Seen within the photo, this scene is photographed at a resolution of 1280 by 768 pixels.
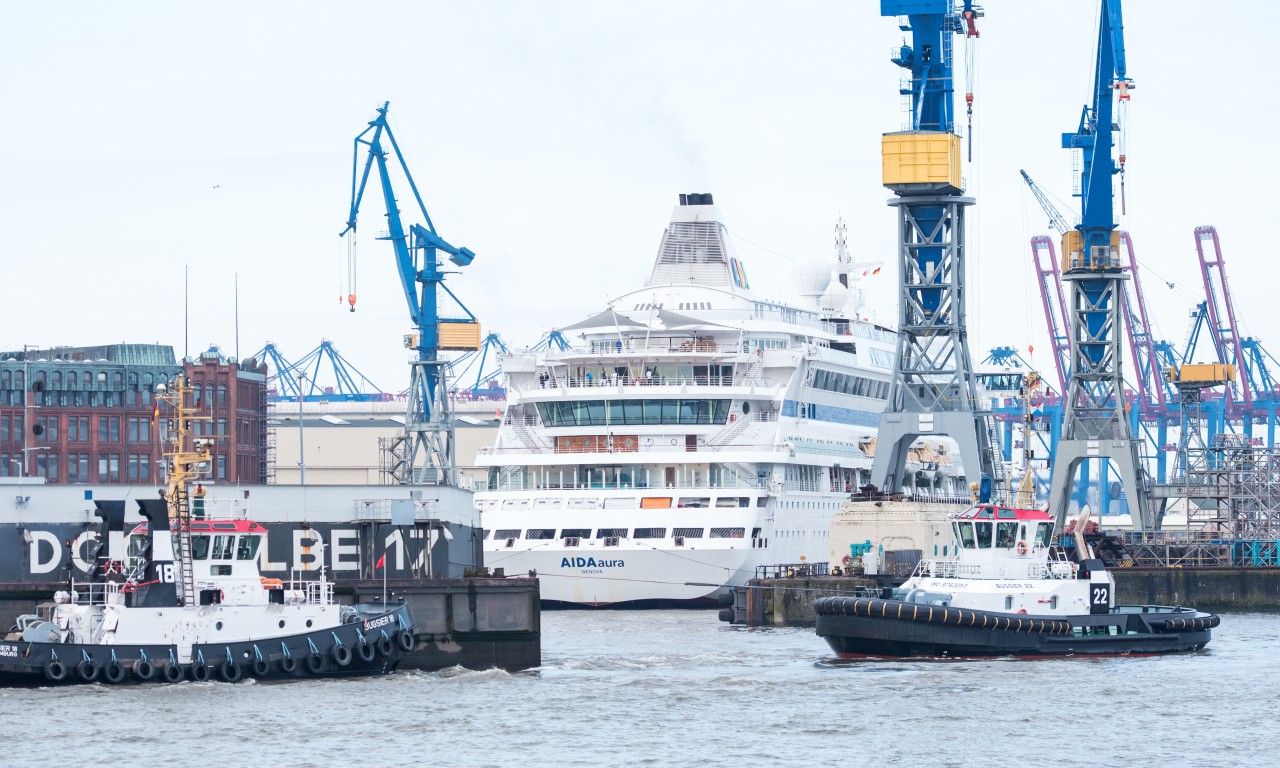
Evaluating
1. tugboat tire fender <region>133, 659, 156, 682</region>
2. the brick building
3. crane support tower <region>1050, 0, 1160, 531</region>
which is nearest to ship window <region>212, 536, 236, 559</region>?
tugboat tire fender <region>133, 659, 156, 682</region>

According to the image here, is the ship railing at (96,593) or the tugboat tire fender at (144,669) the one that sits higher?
the ship railing at (96,593)

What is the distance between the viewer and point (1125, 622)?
63.1m

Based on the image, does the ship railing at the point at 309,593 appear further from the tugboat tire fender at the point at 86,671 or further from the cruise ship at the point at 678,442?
the cruise ship at the point at 678,442

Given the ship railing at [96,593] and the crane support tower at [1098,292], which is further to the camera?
the crane support tower at [1098,292]

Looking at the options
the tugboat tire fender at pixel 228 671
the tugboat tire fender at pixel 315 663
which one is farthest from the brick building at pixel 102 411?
the tugboat tire fender at pixel 228 671

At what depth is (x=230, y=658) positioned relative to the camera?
52.5 meters

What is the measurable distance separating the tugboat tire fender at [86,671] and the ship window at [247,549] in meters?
4.28

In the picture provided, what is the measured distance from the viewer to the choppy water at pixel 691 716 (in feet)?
144

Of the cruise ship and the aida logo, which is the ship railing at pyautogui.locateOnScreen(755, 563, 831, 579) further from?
the aida logo

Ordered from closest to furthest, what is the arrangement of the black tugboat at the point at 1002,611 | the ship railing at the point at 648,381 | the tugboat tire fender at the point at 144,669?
the tugboat tire fender at the point at 144,669 < the black tugboat at the point at 1002,611 < the ship railing at the point at 648,381

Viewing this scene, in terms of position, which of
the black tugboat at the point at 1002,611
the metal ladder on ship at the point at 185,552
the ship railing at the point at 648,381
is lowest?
the black tugboat at the point at 1002,611

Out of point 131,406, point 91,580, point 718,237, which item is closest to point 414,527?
point 91,580

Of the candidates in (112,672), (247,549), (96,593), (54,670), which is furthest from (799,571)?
(54,670)

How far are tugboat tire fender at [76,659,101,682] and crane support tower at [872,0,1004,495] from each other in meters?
44.7
